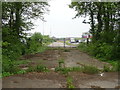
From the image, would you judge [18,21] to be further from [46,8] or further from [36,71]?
[36,71]

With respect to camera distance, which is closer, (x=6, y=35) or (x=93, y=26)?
(x=6, y=35)

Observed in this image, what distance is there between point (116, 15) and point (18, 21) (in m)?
6.46

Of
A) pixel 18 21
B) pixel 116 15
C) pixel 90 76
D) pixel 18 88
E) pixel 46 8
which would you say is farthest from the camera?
pixel 46 8

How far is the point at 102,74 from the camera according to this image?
656cm

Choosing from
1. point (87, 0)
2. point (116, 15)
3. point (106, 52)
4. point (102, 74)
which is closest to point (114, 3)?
point (116, 15)

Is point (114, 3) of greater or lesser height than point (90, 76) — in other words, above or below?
above

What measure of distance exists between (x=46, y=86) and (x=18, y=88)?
2.33 feet

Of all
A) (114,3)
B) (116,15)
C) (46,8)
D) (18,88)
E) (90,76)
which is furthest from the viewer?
(46,8)

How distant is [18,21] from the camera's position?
13.4 meters

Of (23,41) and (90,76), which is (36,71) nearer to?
(90,76)

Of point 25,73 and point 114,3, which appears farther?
point 114,3

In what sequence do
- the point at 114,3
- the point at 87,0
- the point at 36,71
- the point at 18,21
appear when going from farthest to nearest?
1. the point at 87,0
2. the point at 18,21
3. the point at 114,3
4. the point at 36,71

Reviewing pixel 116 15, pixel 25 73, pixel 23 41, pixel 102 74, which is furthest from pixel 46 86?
pixel 23 41

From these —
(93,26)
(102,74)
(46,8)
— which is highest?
(46,8)
